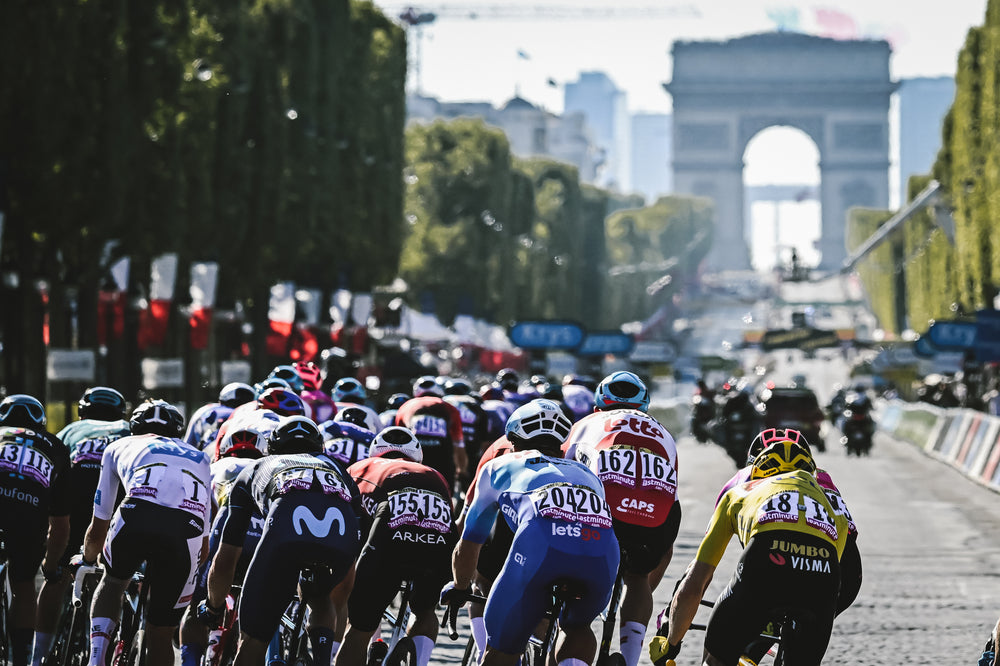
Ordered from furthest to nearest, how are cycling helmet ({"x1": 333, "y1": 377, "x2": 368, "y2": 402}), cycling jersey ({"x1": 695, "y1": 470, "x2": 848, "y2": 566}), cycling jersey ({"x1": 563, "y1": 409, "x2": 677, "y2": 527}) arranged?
cycling helmet ({"x1": 333, "y1": 377, "x2": 368, "y2": 402})
cycling jersey ({"x1": 563, "y1": 409, "x2": 677, "y2": 527})
cycling jersey ({"x1": 695, "y1": 470, "x2": 848, "y2": 566})

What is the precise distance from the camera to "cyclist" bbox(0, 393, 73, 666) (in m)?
9.86

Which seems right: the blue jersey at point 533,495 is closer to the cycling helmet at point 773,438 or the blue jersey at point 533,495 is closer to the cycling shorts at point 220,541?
the cycling helmet at point 773,438

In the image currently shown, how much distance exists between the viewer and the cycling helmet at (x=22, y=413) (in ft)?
33.3

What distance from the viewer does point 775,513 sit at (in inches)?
305

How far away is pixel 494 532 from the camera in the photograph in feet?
29.9

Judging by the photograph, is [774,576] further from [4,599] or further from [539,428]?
[4,599]

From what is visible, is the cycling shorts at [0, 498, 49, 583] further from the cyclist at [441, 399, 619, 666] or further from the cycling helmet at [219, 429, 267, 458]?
the cyclist at [441, 399, 619, 666]

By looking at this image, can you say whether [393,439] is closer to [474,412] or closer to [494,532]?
[494,532]

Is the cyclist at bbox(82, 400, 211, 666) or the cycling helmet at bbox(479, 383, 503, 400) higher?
the cycling helmet at bbox(479, 383, 503, 400)

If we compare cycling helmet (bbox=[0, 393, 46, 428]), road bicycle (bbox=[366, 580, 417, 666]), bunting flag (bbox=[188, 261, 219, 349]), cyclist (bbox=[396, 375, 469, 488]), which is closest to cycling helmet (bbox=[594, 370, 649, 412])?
road bicycle (bbox=[366, 580, 417, 666])

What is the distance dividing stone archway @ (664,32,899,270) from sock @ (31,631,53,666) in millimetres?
165117

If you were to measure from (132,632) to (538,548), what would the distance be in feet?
8.03

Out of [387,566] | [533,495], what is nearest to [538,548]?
[533,495]

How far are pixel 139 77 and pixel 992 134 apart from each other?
24656 mm
